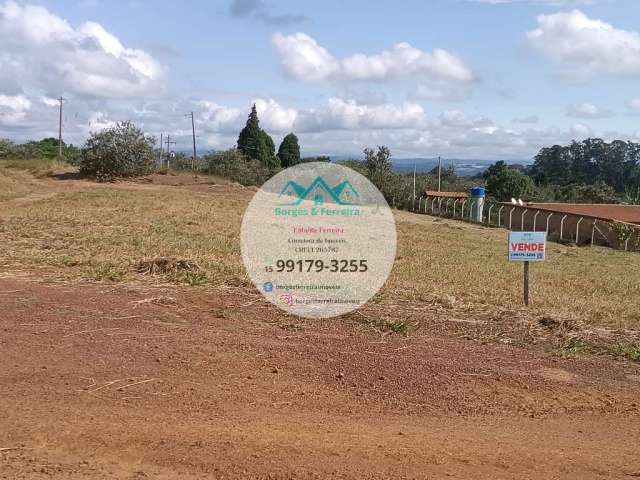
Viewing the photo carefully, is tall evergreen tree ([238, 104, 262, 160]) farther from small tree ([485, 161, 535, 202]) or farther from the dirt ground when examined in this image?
the dirt ground

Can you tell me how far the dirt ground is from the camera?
3.87 metres

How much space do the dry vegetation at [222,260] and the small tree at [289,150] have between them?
29352mm

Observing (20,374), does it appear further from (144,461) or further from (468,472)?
(468,472)

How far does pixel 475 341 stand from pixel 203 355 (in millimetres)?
2745

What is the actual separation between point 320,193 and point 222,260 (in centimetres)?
925

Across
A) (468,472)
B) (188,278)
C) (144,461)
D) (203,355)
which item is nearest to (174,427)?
(144,461)

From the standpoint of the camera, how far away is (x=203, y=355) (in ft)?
18.6

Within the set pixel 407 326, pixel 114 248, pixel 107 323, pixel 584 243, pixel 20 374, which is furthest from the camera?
pixel 584 243

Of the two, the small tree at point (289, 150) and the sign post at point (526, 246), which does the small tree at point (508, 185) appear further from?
the sign post at point (526, 246)

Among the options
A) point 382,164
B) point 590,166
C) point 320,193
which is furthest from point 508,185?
point 320,193

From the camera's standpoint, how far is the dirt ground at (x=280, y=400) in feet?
12.7

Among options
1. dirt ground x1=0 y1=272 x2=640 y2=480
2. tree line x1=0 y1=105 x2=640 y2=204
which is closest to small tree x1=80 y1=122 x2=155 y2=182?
tree line x1=0 y1=105 x2=640 y2=204

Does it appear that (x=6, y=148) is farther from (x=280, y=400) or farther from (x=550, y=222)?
(x=280, y=400)

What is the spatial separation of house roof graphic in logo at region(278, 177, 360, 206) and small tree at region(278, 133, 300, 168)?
28496 mm
